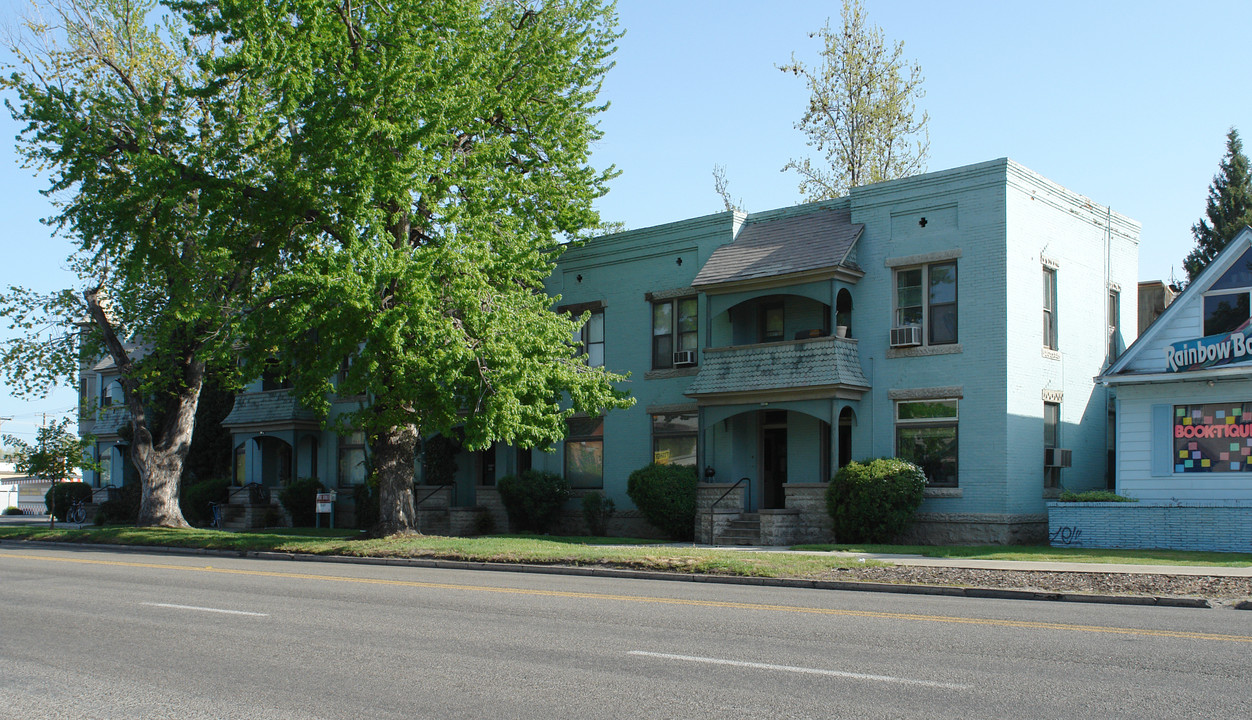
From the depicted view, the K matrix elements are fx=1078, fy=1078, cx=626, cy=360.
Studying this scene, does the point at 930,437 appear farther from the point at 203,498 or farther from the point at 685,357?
the point at 203,498

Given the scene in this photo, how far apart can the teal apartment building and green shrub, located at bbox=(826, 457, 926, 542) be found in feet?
2.53

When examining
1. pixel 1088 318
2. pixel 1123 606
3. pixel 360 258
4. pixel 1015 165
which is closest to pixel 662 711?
pixel 1123 606

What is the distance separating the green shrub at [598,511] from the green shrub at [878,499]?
754 centimetres

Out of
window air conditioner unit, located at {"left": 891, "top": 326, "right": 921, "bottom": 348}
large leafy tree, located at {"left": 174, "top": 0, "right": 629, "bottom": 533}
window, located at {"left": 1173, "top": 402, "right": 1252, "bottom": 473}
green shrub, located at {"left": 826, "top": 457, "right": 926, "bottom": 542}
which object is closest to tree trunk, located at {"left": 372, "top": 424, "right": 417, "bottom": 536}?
large leafy tree, located at {"left": 174, "top": 0, "right": 629, "bottom": 533}

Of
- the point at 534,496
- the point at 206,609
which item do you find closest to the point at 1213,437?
the point at 534,496

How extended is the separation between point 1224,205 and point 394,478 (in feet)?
117

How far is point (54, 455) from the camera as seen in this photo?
36125 millimetres

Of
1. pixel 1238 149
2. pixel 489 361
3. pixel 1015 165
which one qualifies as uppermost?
pixel 1238 149

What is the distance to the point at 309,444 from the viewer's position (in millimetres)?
39719

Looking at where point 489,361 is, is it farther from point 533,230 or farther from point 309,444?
point 309,444

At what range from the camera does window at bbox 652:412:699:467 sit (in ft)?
93.4

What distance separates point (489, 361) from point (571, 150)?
269 inches

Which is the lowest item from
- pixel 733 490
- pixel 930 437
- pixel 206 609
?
pixel 206 609

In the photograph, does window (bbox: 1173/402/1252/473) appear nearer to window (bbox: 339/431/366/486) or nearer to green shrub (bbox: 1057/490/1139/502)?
green shrub (bbox: 1057/490/1139/502)
